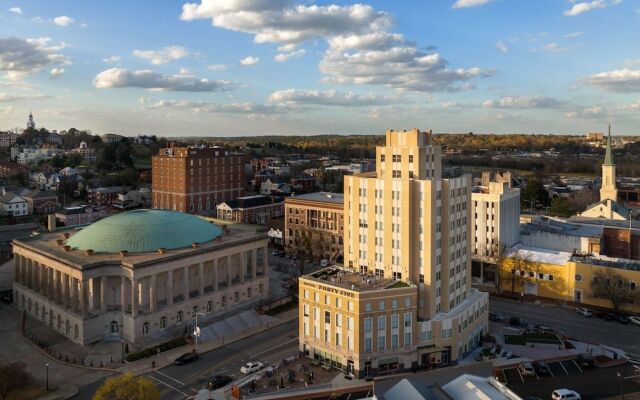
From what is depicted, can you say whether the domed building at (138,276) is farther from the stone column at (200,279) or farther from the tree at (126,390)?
the tree at (126,390)

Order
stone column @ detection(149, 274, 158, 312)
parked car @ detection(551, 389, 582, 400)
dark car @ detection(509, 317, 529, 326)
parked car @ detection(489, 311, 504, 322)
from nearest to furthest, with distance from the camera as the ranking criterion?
parked car @ detection(551, 389, 582, 400), stone column @ detection(149, 274, 158, 312), dark car @ detection(509, 317, 529, 326), parked car @ detection(489, 311, 504, 322)

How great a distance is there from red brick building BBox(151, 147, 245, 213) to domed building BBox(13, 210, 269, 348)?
180 ft

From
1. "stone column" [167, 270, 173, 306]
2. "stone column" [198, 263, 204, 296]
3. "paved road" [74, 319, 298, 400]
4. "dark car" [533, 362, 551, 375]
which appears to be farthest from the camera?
"stone column" [198, 263, 204, 296]

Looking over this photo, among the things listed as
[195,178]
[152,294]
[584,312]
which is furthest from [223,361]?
[195,178]

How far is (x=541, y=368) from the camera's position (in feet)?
177

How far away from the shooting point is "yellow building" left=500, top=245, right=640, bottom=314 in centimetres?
7025

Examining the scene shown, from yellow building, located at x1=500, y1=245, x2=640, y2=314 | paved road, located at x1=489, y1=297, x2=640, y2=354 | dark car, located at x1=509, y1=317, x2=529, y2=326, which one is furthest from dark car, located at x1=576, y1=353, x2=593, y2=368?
yellow building, located at x1=500, y1=245, x2=640, y2=314

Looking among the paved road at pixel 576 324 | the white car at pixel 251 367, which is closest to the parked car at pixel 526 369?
the paved road at pixel 576 324

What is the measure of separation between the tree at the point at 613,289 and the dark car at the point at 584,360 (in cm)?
1672

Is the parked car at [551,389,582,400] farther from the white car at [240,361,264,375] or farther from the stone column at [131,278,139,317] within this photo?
the stone column at [131,278,139,317]

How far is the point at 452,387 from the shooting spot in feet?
123

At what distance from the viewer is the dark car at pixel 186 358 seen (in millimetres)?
56125

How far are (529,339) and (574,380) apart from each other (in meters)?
9.09

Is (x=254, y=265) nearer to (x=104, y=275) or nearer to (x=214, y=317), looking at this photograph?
(x=214, y=317)
